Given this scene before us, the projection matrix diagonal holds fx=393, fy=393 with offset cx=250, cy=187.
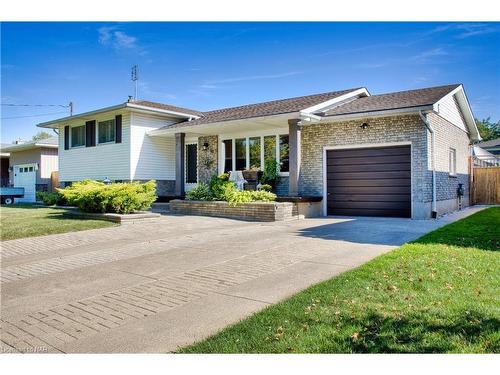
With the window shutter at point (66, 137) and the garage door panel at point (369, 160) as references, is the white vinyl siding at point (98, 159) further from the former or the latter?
the garage door panel at point (369, 160)

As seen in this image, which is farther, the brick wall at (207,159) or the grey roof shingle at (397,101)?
the brick wall at (207,159)

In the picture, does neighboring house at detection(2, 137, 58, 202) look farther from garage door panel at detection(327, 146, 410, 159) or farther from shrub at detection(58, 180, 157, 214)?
garage door panel at detection(327, 146, 410, 159)

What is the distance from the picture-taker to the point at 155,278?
208 inches

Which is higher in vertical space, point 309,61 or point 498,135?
point 498,135

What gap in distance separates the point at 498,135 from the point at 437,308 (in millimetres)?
62701

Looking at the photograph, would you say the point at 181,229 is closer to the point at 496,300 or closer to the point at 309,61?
the point at 309,61

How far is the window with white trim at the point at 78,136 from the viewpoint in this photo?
66.8ft

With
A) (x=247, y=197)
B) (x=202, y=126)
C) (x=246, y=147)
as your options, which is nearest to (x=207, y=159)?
(x=246, y=147)

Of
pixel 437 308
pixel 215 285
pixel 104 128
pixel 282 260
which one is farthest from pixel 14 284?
pixel 104 128

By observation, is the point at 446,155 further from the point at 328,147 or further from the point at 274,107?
the point at 274,107

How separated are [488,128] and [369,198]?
5519 cm

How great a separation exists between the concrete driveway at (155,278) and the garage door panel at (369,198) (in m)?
2.74

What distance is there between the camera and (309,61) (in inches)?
276

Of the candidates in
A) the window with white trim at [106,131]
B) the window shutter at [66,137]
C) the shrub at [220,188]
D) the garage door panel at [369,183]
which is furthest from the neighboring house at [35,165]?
the garage door panel at [369,183]
